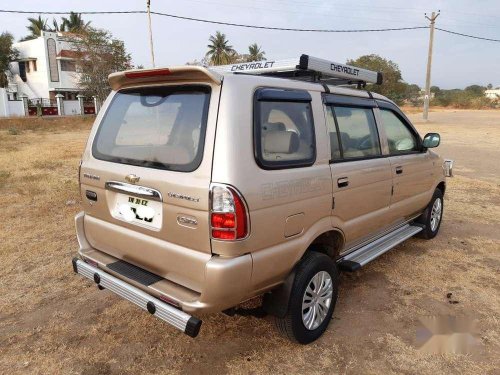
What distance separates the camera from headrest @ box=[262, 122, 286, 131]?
265 cm

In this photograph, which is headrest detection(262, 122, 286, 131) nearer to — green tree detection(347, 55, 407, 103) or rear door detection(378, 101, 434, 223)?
rear door detection(378, 101, 434, 223)

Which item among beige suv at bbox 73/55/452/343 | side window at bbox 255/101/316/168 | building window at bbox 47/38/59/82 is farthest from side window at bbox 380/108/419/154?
building window at bbox 47/38/59/82

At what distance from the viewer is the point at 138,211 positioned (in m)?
2.76

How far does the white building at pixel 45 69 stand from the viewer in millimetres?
41844

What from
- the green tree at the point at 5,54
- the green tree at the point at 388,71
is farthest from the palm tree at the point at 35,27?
the green tree at the point at 388,71

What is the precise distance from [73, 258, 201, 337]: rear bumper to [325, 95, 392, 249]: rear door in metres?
1.39

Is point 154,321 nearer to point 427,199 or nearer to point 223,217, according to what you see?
point 223,217

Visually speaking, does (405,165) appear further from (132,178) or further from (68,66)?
(68,66)

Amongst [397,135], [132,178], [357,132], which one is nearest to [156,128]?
[132,178]

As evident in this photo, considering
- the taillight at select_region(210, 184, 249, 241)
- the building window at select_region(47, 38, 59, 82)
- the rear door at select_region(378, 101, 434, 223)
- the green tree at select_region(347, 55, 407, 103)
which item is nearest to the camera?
the taillight at select_region(210, 184, 249, 241)

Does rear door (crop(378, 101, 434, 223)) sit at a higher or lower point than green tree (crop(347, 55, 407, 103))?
lower

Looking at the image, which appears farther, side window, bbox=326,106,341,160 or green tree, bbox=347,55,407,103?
green tree, bbox=347,55,407,103

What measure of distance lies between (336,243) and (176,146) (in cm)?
157

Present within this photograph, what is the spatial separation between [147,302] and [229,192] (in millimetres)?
887
